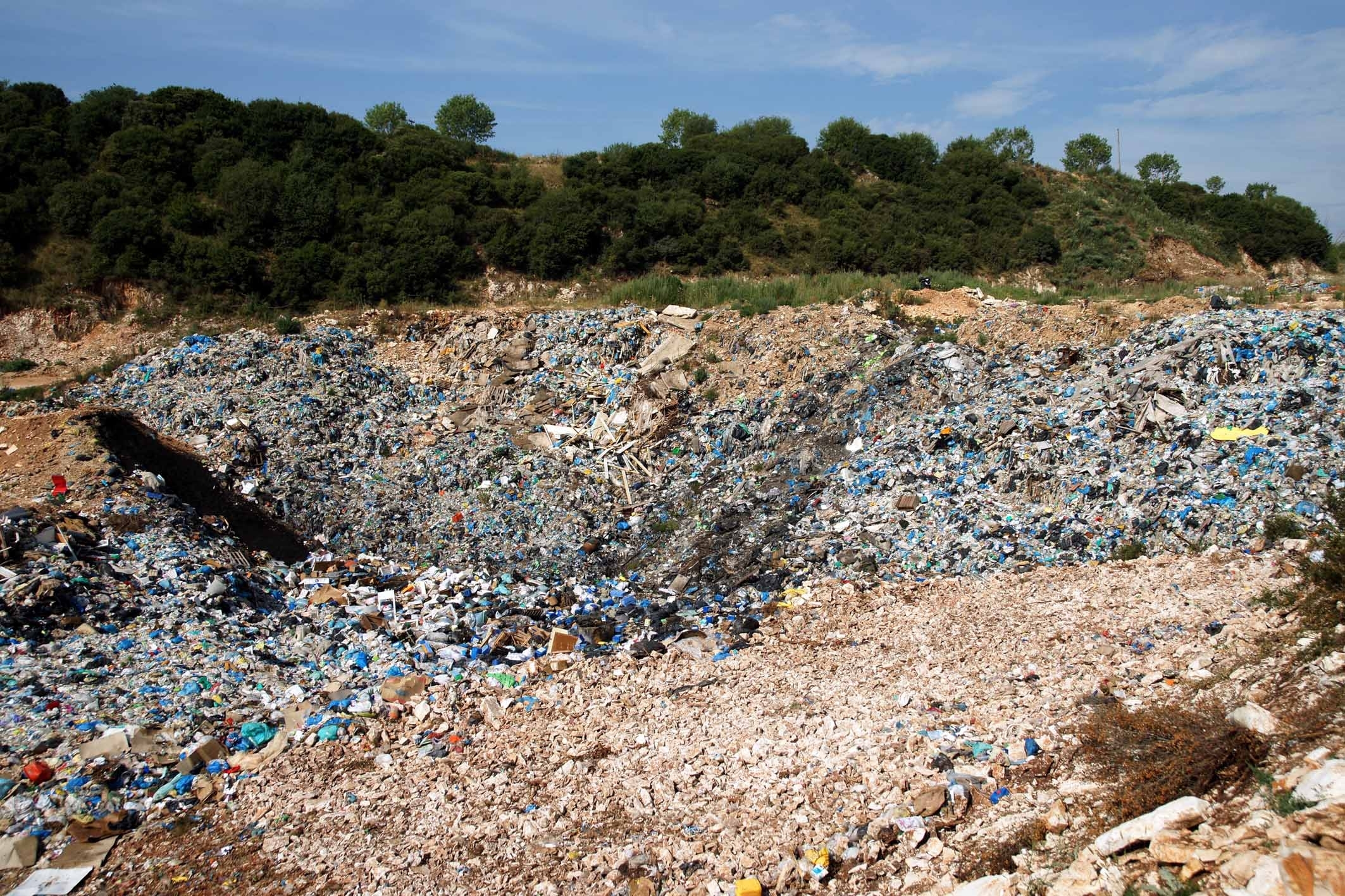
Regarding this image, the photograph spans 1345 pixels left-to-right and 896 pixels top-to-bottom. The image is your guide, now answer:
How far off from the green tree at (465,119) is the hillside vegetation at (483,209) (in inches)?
380

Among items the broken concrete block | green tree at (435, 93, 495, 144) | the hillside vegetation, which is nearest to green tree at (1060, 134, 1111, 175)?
the hillside vegetation

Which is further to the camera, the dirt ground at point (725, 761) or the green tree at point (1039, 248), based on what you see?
the green tree at point (1039, 248)

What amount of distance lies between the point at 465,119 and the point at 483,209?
17659 millimetres

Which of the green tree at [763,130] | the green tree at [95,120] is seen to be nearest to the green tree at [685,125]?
the green tree at [763,130]

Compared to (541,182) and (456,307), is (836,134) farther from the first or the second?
(456,307)

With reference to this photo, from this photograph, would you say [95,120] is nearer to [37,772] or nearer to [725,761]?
[37,772]

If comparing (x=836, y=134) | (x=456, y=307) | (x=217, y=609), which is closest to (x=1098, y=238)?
(x=836, y=134)

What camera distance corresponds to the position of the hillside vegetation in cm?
1575

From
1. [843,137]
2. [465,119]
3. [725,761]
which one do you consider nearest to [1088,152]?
[843,137]

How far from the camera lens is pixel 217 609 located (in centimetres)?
736

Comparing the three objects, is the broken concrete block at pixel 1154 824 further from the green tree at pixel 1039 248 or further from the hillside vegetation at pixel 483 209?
the green tree at pixel 1039 248

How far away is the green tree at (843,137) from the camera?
27.8 m

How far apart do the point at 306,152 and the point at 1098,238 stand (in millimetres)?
22443

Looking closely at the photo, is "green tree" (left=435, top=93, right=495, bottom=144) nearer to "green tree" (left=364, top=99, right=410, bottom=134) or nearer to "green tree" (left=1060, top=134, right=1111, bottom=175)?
"green tree" (left=364, top=99, right=410, bottom=134)
